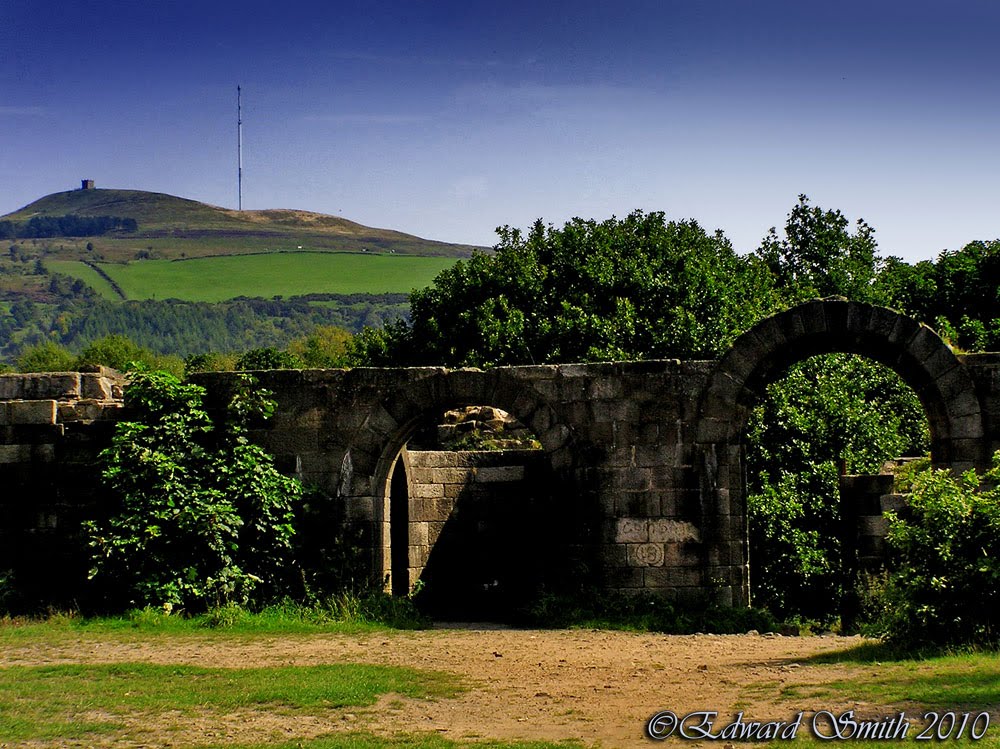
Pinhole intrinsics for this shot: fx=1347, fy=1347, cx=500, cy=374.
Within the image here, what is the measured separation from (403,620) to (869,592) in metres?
5.01

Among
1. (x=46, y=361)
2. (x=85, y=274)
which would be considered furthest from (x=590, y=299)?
(x=85, y=274)

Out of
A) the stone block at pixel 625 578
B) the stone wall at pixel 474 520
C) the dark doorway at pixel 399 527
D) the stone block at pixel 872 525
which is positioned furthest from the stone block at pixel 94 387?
the stone block at pixel 872 525

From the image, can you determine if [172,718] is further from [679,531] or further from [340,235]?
[340,235]

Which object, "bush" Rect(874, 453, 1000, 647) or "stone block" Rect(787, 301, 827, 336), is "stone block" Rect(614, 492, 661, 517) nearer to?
"stone block" Rect(787, 301, 827, 336)

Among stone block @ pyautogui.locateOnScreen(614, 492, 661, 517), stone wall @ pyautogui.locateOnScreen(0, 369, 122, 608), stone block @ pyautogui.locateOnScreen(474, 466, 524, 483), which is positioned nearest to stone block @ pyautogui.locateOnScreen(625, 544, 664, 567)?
stone block @ pyautogui.locateOnScreen(614, 492, 661, 517)

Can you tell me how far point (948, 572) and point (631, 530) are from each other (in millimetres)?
4632

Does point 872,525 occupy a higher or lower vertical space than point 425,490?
lower

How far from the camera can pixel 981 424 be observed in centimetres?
1485

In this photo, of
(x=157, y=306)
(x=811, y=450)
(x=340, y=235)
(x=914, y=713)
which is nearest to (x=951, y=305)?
(x=811, y=450)

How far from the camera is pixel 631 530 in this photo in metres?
15.3

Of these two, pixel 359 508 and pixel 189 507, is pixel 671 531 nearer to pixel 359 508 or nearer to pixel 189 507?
pixel 359 508

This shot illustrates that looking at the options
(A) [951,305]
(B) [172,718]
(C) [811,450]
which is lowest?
(B) [172,718]

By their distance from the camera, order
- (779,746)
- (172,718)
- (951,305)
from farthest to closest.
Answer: (951,305)
(172,718)
(779,746)

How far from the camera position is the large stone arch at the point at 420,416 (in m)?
15.6
